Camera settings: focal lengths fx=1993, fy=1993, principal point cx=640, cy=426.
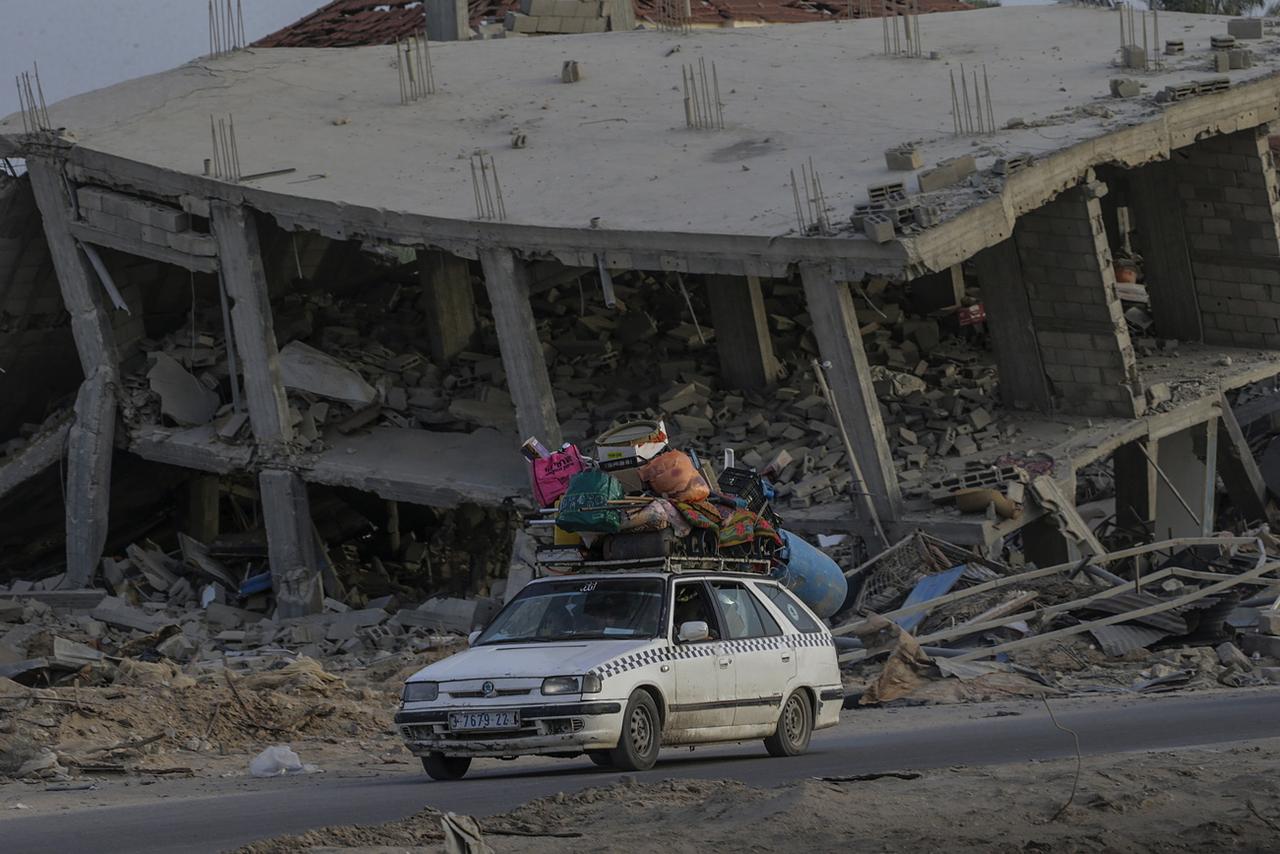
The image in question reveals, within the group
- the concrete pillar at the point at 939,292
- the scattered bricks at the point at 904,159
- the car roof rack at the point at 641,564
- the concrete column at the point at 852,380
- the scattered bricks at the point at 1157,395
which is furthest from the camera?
the concrete pillar at the point at 939,292

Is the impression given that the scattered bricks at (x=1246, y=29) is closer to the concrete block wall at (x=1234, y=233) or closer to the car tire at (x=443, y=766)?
the concrete block wall at (x=1234, y=233)

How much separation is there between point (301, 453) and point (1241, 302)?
13878 millimetres

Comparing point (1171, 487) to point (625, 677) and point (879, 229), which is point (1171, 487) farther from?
point (625, 677)

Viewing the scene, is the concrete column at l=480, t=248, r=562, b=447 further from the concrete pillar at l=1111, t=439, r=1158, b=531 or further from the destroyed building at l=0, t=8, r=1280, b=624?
the concrete pillar at l=1111, t=439, r=1158, b=531

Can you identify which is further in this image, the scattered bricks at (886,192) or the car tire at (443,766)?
the scattered bricks at (886,192)

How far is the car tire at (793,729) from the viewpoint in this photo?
43.6 feet

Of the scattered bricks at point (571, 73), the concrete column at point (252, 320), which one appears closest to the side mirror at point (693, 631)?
the concrete column at point (252, 320)

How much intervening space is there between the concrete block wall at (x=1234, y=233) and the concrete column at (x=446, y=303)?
34.4 feet

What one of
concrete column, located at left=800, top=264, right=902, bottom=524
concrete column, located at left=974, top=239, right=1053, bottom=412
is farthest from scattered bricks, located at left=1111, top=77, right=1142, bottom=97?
concrete column, located at left=800, top=264, right=902, bottom=524

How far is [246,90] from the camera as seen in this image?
30859 mm

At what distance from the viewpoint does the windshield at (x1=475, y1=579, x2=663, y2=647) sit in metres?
12.6

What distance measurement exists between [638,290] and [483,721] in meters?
19.0

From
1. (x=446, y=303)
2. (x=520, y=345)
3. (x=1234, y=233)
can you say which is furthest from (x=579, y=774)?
(x=1234, y=233)

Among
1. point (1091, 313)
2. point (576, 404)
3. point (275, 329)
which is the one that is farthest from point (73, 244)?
point (1091, 313)
